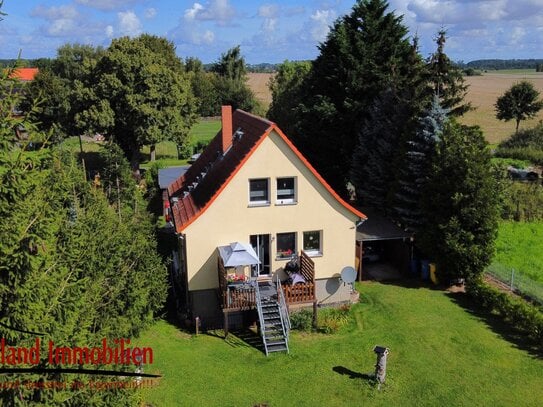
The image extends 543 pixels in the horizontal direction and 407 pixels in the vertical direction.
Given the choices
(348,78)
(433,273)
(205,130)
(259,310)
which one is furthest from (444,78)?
(205,130)

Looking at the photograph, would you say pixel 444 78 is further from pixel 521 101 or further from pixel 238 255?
pixel 521 101

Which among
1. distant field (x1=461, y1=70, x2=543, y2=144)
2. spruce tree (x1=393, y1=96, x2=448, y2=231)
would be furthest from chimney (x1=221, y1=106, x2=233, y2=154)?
distant field (x1=461, y1=70, x2=543, y2=144)

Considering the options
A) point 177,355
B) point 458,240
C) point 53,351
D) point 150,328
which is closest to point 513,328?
point 458,240

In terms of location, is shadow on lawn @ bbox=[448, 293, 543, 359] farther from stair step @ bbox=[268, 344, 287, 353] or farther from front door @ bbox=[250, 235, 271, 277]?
front door @ bbox=[250, 235, 271, 277]

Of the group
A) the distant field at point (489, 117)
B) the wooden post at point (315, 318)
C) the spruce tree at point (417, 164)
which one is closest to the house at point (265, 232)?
the wooden post at point (315, 318)

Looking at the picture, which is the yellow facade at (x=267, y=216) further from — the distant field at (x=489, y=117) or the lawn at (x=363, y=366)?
the distant field at (x=489, y=117)

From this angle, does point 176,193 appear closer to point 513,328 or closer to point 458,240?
point 458,240
